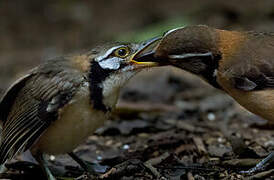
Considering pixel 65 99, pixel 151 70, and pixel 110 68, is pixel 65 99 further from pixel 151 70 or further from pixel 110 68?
pixel 151 70

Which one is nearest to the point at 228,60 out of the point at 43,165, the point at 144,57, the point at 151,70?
the point at 144,57

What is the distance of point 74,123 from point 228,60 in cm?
170

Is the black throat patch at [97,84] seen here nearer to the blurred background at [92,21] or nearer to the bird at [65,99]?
the bird at [65,99]

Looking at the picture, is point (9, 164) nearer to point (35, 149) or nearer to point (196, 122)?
point (35, 149)

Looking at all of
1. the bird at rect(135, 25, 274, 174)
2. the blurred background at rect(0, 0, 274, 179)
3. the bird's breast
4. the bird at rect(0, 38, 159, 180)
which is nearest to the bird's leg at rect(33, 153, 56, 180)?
the bird at rect(0, 38, 159, 180)

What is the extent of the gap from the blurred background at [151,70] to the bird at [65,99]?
44.3 inches

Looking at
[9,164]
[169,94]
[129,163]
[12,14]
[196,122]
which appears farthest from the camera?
[12,14]

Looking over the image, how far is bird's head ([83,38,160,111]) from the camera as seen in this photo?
5.34m

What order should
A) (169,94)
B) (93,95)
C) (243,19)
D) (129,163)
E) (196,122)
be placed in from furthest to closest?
(243,19) → (169,94) → (196,122) → (129,163) → (93,95)

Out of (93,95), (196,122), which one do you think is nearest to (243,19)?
(196,122)

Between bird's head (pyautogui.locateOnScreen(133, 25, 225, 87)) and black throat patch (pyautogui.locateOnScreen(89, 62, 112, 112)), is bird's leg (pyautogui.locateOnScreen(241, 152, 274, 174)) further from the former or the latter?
black throat patch (pyautogui.locateOnScreen(89, 62, 112, 112))

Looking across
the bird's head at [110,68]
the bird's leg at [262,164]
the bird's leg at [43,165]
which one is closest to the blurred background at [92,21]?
the bird's leg at [43,165]

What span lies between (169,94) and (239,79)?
132 inches

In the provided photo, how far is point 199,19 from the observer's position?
11.9 m
